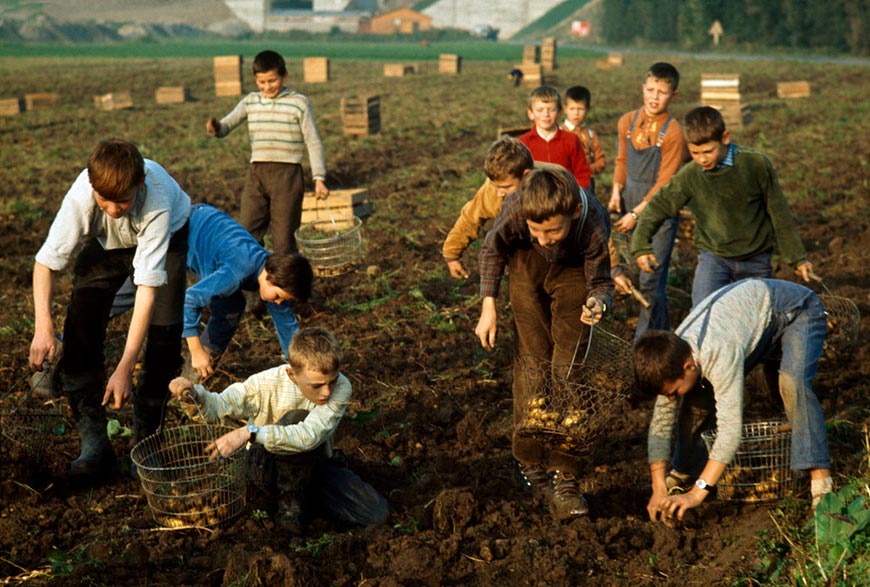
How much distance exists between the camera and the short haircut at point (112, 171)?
4.12 meters

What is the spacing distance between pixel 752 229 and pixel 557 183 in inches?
64.9

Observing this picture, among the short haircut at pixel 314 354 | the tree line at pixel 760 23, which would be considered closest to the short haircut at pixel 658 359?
the short haircut at pixel 314 354

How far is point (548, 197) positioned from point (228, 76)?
994 inches

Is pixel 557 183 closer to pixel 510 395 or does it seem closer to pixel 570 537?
pixel 570 537

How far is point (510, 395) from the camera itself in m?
6.30

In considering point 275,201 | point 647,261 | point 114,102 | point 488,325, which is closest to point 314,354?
point 488,325

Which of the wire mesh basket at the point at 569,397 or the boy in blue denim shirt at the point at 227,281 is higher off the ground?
the boy in blue denim shirt at the point at 227,281

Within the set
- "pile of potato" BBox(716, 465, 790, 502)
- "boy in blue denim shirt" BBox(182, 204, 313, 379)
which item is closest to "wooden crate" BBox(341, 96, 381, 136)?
"boy in blue denim shirt" BBox(182, 204, 313, 379)

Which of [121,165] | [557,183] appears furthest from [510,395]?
[121,165]

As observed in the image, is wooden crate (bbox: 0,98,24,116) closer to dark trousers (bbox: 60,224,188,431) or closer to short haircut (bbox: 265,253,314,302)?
dark trousers (bbox: 60,224,188,431)

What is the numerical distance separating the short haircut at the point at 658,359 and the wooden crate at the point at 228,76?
25.4 metres

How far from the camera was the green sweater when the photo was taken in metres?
5.24

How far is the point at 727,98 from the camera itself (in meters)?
19.8

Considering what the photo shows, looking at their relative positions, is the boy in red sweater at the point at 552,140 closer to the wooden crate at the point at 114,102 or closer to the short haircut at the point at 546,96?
the short haircut at the point at 546,96
